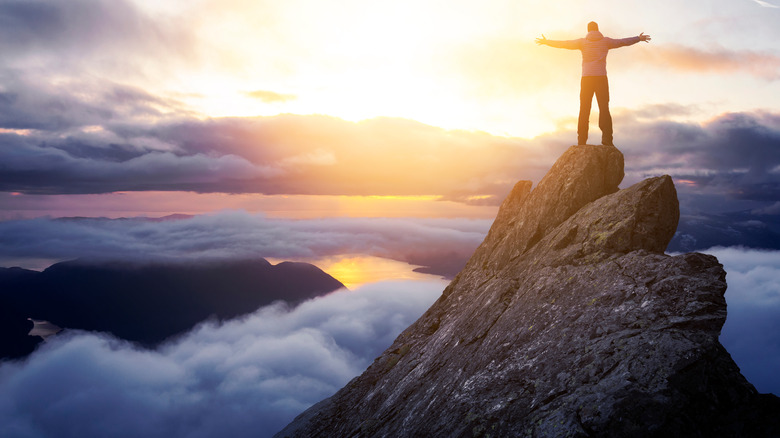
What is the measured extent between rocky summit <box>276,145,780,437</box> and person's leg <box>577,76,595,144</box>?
8.00 feet

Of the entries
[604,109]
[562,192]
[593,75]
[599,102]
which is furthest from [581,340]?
[593,75]

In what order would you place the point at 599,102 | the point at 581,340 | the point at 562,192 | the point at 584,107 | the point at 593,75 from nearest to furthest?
the point at 581,340 < the point at 562,192 < the point at 593,75 < the point at 599,102 < the point at 584,107

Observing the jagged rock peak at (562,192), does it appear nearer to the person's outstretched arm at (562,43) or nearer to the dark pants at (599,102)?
the dark pants at (599,102)

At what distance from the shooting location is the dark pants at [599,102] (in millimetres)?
25719

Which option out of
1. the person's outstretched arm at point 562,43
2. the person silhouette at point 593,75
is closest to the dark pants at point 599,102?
the person silhouette at point 593,75

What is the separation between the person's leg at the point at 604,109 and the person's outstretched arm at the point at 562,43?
2238mm

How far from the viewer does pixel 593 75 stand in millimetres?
25625

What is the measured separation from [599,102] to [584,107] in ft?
2.69

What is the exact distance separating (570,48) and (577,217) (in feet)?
35.2

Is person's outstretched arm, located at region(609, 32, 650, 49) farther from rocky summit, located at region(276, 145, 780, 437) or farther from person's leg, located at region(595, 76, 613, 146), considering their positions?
rocky summit, located at region(276, 145, 780, 437)

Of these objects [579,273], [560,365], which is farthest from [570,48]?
[560,365]

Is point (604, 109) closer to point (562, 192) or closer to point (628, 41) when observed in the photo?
point (628, 41)

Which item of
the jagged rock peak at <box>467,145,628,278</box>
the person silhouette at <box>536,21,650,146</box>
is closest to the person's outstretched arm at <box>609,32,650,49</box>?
the person silhouette at <box>536,21,650,146</box>

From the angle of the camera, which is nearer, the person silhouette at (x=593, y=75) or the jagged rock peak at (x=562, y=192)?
the jagged rock peak at (x=562, y=192)
